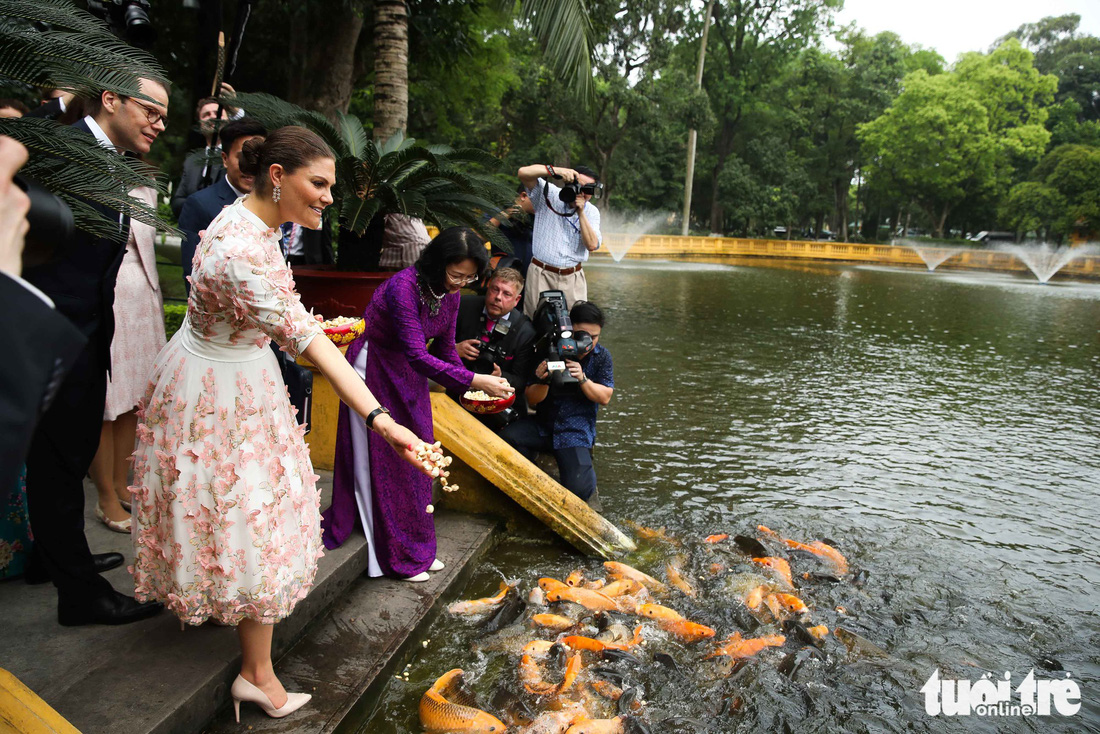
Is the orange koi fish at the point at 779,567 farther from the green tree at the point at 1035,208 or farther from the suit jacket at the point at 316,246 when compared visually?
the green tree at the point at 1035,208

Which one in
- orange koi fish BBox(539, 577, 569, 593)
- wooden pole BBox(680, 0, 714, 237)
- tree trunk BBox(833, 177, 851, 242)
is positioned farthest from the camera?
tree trunk BBox(833, 177, 851, 242)

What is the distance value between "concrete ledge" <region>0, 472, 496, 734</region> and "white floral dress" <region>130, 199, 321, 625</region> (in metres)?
0.29

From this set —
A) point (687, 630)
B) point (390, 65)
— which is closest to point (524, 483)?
point (687, 630)

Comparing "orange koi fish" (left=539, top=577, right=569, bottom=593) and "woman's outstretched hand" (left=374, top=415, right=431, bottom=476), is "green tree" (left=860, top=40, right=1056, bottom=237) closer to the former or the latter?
"orange koi fish" (left=539, top=577, right=569, bottom=593)

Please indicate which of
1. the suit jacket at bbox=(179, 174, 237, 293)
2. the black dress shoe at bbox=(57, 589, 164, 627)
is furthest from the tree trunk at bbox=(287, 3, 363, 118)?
the black dress shoe at bbox=(57, 589, 164, 627)

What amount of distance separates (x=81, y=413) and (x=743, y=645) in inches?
110

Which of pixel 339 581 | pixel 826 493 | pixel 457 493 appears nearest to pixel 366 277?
pixel 457 493

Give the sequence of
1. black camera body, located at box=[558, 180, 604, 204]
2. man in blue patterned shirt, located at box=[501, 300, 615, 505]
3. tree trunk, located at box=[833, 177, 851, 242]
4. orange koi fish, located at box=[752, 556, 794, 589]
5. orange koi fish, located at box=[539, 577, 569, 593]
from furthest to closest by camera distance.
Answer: tree trunk, located at box=[833, 177, 851, 242] < black camera body, located at box=[558, 180, 604, 204] < man in blue patterned shirt, located at box=[501, 300, 615, 505] < orange koi fish, located at box=[752, 556, 794, 589] < orange koi fish, located at box=[539, 577, 569, 593]

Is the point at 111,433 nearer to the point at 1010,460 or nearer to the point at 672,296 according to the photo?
the point at 1010,460

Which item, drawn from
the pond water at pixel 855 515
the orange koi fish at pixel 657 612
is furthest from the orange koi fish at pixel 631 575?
the orange koi fish at pixel 657 612

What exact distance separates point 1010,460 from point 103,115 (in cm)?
701

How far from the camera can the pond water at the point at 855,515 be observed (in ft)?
9.78

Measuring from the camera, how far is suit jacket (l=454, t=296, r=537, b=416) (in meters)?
4.93

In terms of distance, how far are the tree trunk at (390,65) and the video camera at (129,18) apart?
7.33ft
